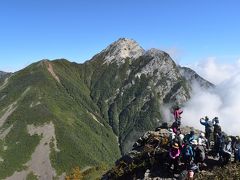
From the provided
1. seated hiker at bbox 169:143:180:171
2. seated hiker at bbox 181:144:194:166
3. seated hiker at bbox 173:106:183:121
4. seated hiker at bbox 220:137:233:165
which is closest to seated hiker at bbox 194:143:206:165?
seated hiker at bbox 181:144:194:166

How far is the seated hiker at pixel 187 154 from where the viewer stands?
39125mm

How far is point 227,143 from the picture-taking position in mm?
41344

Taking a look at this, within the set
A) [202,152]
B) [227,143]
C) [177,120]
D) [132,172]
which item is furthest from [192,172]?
[177,120]

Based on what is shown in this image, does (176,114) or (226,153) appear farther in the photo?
(176,114)

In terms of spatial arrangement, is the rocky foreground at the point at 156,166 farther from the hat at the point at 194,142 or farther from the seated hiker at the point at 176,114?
the seated hiker at the point at 176,114

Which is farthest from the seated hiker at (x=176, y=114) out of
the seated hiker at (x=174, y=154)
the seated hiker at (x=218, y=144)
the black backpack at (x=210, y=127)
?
the seated hiker at (x=174, y=154)

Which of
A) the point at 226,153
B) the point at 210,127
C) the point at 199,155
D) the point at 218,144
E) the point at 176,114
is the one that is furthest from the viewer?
the point at 176,114

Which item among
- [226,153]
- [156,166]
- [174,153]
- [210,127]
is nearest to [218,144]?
[226,153]

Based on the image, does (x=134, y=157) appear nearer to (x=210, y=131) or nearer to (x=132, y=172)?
(x=132, y=172)

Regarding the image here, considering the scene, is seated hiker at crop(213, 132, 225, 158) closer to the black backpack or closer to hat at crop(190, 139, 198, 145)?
hat at crop(190, 139, 198, 145)

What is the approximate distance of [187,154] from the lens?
39094 mm

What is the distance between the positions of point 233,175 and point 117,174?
16.6 m

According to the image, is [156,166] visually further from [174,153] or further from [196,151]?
[196,151]

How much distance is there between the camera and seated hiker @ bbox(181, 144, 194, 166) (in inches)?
1540
